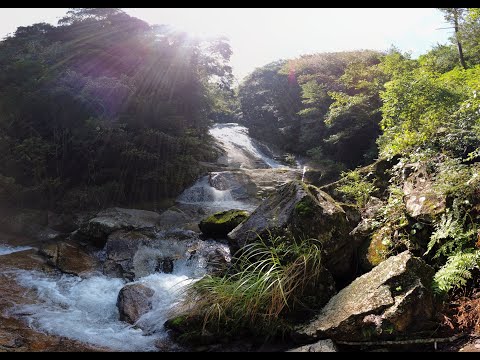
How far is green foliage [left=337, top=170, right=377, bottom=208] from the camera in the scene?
6.16 meters

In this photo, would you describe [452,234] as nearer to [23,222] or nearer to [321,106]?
[23,222]

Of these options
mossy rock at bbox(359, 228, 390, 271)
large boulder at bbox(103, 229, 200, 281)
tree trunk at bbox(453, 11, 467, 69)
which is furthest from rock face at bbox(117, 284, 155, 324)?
tree trunk at bbox(453, 11, 467, 69)

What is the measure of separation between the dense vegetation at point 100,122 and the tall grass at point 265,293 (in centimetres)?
801

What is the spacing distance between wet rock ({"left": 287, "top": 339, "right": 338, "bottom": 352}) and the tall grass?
1.54 ft

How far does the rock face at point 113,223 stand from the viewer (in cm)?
886

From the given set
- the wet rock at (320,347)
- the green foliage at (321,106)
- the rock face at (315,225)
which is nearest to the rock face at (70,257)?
the rock face at (315,225)

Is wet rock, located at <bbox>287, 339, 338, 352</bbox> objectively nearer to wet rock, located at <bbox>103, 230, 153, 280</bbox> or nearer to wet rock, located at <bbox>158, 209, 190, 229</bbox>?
wet rock, located at <bbox>103, 230, 153, 280</bbox>

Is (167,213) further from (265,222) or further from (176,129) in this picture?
(265,222)

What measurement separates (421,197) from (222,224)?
15.1 feet

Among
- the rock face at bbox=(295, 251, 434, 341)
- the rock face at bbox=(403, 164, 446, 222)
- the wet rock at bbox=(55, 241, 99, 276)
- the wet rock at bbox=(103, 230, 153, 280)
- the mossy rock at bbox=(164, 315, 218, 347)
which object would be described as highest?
the rock face at bbox=(403, 164, 446, 222)

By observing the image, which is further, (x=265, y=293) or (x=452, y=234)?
(x=265, y=293)

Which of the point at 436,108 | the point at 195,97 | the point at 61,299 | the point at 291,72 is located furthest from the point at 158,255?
the point at 291,72

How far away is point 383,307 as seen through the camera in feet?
12.4

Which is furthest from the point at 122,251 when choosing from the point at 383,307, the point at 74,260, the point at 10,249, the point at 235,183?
the point at 235,183
